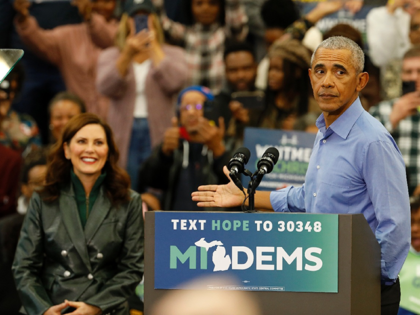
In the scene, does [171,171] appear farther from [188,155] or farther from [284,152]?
[284,152]

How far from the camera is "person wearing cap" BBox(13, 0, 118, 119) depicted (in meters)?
6.61

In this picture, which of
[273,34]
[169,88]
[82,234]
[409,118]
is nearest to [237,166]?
[82,234]

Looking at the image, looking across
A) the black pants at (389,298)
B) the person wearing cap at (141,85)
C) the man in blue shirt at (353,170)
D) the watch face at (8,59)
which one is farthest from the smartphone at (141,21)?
the black pants at (389,298)

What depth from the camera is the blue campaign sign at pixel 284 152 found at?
4875mm

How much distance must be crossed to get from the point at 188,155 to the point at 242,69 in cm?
131

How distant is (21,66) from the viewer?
21.0 feet

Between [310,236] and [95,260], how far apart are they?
1640mm

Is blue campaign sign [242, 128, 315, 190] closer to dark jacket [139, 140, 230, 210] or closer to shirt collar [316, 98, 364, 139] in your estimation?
dark jacket [139, 140, 230, 210]

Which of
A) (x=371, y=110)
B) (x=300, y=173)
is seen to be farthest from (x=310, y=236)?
(x=371, y=110)

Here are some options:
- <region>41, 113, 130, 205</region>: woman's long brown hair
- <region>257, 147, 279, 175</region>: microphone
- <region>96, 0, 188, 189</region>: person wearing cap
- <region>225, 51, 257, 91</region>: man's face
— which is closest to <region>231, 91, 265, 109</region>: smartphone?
<region>225, 51, 257, 91</region>: man's face

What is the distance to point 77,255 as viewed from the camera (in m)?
3.64

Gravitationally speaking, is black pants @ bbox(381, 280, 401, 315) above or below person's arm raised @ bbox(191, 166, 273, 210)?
below

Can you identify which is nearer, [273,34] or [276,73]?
[276,73]

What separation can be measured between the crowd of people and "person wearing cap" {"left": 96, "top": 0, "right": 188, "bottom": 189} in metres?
0.01
